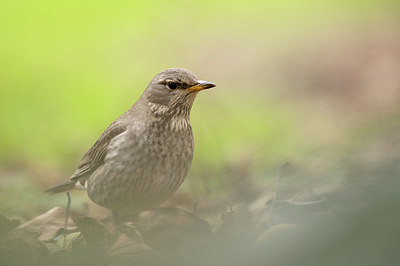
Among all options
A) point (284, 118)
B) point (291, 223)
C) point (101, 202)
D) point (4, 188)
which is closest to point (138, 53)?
point (284, 118)

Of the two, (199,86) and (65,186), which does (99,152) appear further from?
(199,86)

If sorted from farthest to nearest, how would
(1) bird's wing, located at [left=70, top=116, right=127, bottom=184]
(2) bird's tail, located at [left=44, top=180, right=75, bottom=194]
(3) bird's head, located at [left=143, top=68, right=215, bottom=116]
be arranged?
(2) bird's tail, located at [left=44, top=180, right=75, bottom=194]
(1) bird's wing, located at [left=70, top=116, right=127, bottom=184]
(3) bird's head, located at [left=143, top=68, right=215, bottom=116]

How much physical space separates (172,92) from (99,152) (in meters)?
0.73

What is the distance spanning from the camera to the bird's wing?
3.83m

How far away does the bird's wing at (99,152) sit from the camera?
3826mm

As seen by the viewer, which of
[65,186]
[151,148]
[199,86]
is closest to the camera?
[199,86]

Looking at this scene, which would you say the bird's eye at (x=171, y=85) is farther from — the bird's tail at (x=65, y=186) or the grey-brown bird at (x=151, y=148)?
the bird's tail at (x=65, y=186)

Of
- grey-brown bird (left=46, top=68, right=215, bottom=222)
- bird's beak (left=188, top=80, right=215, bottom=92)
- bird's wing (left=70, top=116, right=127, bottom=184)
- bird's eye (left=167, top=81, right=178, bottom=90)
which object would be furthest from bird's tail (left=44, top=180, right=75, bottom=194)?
bird's beak (left=188, top=80, right=215, bottom=92)

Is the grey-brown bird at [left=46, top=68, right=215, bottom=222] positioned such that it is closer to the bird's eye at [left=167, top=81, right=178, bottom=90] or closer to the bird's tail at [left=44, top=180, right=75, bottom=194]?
the bird's eye at [left=167, top=81, right=178, bottom=90]

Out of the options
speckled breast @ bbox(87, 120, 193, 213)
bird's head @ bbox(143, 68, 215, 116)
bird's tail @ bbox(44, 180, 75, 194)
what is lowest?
bird's tail @ bbox(44, 180, 75, 194)

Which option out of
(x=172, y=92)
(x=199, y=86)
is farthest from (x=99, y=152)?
(x=199, y=86)

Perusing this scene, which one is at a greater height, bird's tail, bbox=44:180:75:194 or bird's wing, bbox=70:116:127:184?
bird's wing, bbox=70:116:127:184

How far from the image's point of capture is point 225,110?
6840 millimetres

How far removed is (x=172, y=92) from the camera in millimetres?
3637
